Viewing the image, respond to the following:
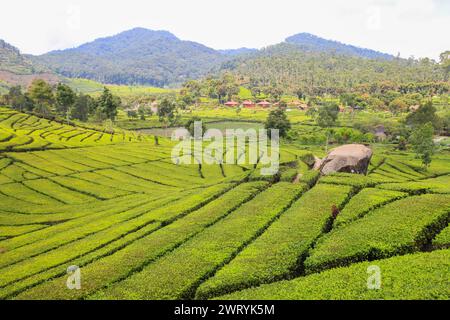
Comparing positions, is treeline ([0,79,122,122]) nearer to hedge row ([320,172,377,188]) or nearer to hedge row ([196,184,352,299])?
hedge row ([320,172,377,188])

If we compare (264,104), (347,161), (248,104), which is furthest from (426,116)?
(248,104)

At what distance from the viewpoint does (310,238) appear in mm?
19141

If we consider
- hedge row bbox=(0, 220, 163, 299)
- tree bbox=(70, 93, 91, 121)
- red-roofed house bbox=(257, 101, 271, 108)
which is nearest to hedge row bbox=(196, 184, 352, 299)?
hedge row bbox=(0, 220, 163, 299)

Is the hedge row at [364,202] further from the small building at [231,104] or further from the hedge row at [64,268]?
the small building at [231,104]

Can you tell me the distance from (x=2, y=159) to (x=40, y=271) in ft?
122

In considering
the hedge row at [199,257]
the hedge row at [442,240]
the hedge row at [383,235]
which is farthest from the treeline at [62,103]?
the hedge row at [442,240]

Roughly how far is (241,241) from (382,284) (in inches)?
314

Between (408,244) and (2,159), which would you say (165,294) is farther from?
(2,159)

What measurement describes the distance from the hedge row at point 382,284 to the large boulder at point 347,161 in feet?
56.8

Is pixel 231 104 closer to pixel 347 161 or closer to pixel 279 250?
pixel 347 161

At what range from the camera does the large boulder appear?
33094 millimetres

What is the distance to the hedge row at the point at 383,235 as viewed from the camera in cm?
1666
